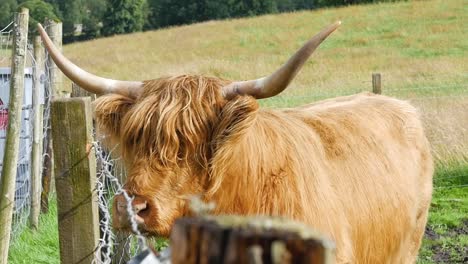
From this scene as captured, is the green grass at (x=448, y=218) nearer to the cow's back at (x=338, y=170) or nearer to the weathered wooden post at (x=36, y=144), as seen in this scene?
the cow's back at (x=338, y=170)

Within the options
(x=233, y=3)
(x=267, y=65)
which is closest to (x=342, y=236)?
(x=267, y=65)

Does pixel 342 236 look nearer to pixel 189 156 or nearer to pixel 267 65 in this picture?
pixel 189 156

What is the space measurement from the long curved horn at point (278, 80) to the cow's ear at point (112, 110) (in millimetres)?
525

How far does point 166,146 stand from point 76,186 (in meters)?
0.53

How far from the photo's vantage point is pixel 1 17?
282 feet

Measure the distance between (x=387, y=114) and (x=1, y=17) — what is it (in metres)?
84.5

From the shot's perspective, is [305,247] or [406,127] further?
[406,127]

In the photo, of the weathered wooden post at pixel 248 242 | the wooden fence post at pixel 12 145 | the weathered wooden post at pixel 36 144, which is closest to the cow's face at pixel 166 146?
the wooden fence post at pixel 12 145

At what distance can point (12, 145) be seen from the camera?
5082 millimetres

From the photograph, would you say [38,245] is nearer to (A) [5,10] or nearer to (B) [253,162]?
(B) [253,162]

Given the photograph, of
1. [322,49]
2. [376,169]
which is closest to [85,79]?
[376,169]

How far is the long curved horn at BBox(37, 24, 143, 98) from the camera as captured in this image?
13.9ft

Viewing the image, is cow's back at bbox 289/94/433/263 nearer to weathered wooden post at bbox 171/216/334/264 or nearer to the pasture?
the pasture

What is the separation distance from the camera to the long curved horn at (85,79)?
13.9ft
